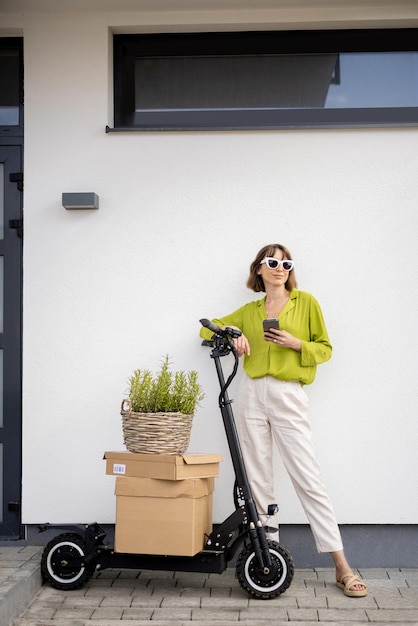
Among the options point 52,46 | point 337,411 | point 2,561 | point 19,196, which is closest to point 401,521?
point 337,411

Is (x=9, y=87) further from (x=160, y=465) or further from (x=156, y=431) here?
(x=160, y=465)

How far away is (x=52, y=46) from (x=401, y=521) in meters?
3.35

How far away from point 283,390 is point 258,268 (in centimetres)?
68

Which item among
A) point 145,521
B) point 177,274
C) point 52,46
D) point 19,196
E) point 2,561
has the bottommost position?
point 2,561

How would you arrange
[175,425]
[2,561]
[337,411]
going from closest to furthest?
[175,425] → [2,561] → [337,411]

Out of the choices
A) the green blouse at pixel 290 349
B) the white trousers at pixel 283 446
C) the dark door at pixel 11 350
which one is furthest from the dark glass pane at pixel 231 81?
the white trousers at pixel 283 446

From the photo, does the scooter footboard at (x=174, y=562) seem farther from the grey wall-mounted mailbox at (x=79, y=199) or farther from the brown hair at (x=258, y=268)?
the grey wall-mounted mailbox at (x=79, y=199)

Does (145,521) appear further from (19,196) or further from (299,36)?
(299,36)

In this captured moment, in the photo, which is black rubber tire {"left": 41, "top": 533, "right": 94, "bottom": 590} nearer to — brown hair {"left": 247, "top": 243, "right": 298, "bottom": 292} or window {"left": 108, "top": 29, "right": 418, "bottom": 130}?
brown hair {"left": 247, "top": 243, "right": 298, "bottom": 292}

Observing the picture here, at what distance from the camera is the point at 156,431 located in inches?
175

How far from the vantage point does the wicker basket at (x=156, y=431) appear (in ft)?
14.6

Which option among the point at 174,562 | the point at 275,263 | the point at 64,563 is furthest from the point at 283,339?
the point at 64,563

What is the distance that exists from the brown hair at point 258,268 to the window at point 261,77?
2.93 feet

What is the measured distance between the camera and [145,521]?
14.7 ft
